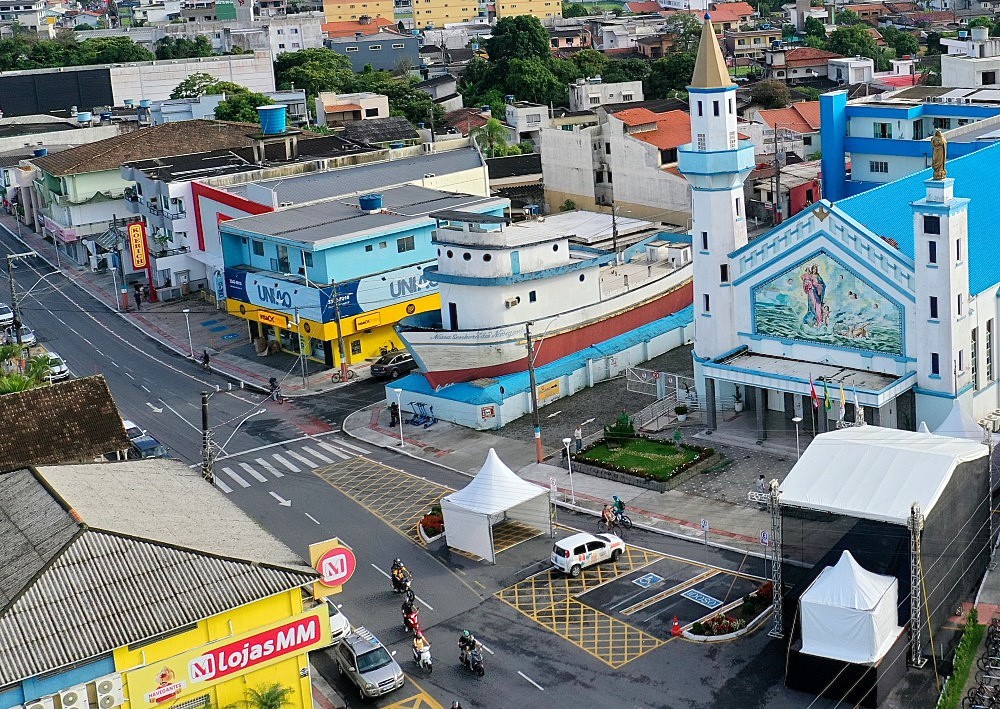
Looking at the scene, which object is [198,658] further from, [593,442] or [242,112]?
[242,112]

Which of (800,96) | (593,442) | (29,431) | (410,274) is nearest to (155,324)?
(410,274)

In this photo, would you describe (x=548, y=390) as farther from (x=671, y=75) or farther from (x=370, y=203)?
(x=671, y=75)

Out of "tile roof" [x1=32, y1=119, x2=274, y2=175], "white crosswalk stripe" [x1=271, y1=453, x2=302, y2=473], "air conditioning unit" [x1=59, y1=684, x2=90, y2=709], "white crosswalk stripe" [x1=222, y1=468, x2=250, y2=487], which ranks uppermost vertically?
"tile roof" [x1=32, y1=119, x2=274, y2=175]

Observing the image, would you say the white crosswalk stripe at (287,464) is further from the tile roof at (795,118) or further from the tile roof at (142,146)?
the tile roof at (795,118)

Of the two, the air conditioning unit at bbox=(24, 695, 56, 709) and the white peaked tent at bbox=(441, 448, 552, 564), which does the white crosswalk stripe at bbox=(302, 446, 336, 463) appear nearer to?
→ the white peaked tent at bbox=(441, 448, 552, 564)

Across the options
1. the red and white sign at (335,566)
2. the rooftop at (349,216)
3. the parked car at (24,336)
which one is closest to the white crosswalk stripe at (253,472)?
the rooftop at (349,216)

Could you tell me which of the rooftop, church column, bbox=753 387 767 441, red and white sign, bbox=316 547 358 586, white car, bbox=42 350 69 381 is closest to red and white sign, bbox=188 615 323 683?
red and white sign, bbox=316 547 358 586
